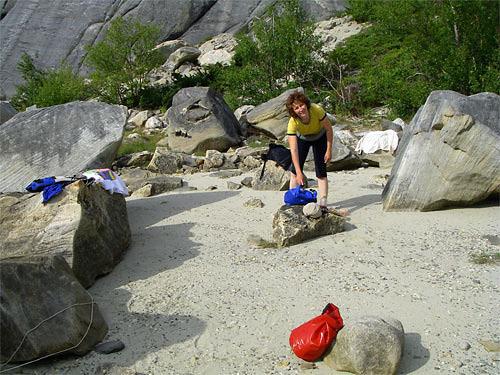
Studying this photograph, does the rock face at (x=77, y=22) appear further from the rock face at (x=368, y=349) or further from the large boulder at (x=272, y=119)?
the rock face at (x=368, y=349)

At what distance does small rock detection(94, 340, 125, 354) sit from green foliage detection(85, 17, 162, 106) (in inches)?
733

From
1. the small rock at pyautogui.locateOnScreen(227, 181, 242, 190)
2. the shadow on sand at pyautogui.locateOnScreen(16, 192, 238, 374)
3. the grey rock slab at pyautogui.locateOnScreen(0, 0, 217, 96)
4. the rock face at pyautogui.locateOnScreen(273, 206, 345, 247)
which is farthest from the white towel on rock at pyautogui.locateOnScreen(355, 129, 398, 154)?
the grey rock slab at pyautogui.locateOnScreen(0, 0, 217, 96)

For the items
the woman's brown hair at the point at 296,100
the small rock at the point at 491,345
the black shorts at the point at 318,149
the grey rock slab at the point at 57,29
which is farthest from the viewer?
the grey rock slab at the point at 57,29

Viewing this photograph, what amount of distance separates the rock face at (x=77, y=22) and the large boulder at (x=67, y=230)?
28.3 metres

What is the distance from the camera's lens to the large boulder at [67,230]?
17.0ft

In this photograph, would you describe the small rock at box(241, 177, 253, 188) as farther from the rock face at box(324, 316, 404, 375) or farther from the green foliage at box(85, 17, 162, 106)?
the green foliage at box(85, 17, 162, 106)

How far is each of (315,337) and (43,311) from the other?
74.7 inches

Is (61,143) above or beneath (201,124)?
above

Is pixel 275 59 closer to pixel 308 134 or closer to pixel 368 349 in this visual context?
pixel 308 134

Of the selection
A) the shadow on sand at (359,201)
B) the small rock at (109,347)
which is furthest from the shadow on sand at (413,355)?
the shadow on sand at (359,201)

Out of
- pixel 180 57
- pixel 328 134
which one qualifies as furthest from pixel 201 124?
pixel 180 57

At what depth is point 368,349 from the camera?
354 cm

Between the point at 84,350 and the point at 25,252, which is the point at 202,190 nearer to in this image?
the point at 25,252

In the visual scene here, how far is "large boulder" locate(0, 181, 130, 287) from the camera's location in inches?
204
